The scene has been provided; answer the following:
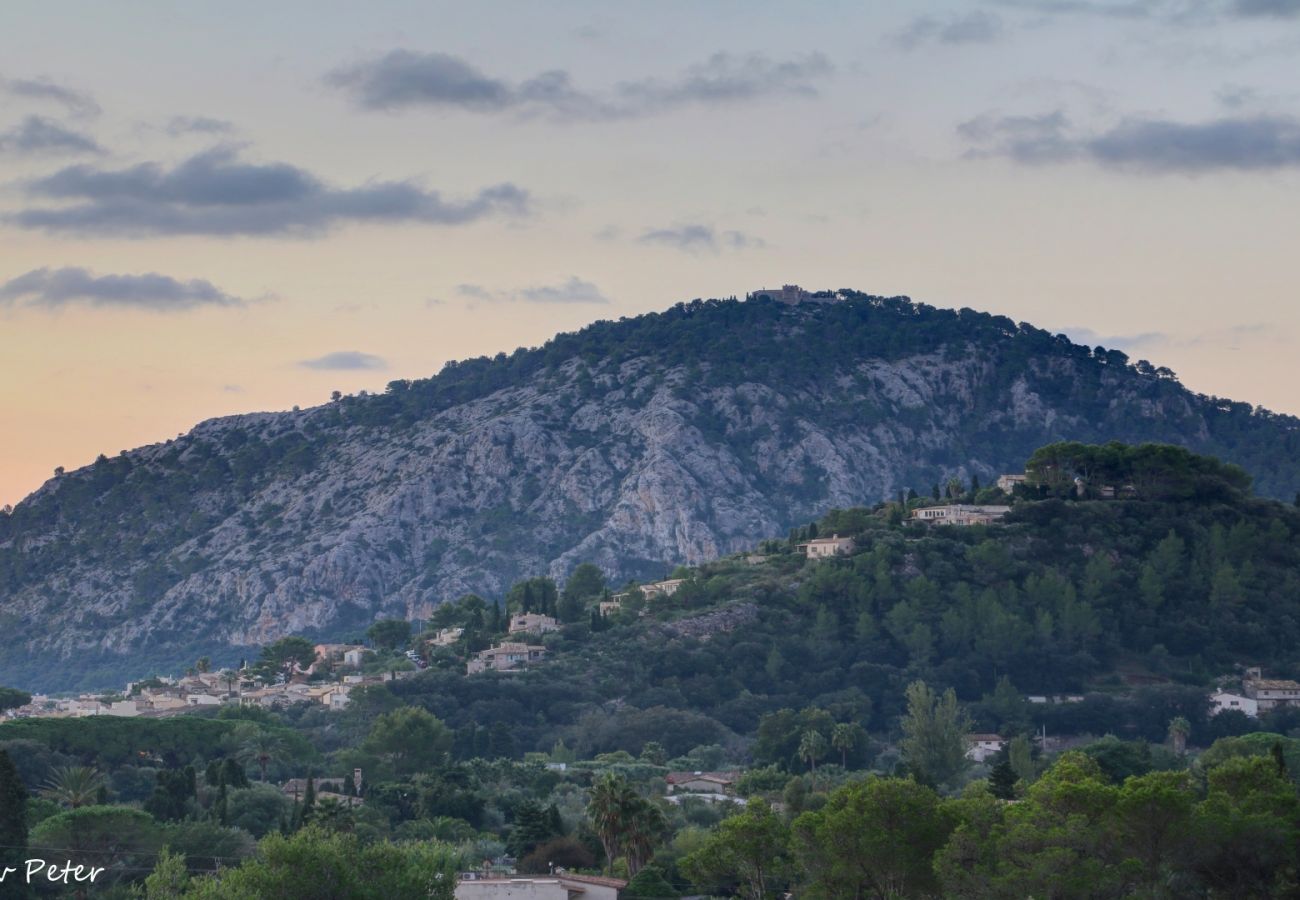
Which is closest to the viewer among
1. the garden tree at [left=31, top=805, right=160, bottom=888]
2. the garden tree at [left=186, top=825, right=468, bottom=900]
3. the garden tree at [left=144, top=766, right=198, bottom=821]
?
the garden tree at [left=186, top=825, right=468, bottom=900]

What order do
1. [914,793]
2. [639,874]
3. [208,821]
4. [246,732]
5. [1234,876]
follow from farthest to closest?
[246,732], [208,821], [639,874], [914,793], [1234,876]

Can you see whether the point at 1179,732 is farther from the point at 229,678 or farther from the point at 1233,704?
the point at 229,678

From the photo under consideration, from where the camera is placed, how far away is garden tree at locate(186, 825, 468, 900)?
57.0 meters

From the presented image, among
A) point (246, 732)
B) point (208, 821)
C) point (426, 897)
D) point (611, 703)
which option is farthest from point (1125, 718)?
point (426, 897)

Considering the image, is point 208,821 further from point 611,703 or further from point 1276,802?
point 611,703

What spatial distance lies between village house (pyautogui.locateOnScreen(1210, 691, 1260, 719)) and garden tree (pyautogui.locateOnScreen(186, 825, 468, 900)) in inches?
3342

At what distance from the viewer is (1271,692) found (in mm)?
139000

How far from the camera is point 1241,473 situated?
566ft

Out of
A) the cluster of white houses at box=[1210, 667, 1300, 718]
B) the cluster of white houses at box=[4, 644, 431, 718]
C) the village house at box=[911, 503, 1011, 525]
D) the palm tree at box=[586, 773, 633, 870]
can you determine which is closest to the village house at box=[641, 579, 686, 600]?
the village house at box=[911, 503, 1011, 525]

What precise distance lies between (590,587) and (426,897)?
121350mm

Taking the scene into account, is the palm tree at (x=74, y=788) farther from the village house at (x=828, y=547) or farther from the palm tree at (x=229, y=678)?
the village house at (x=828, y=547)

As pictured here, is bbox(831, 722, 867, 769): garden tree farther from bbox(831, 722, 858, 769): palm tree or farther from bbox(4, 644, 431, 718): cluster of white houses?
bbox(4, 644, 431, 718): cluster of white houses

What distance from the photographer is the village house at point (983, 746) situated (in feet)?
399

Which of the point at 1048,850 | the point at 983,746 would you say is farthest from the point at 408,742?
the point at 1048,850
